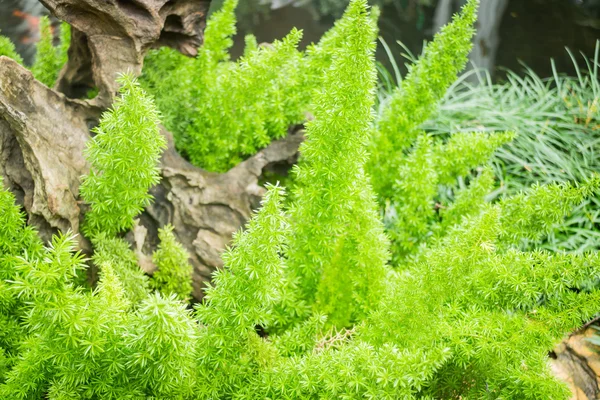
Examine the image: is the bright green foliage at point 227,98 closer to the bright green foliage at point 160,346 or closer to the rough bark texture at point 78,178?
the rough bark texture at point 78,178

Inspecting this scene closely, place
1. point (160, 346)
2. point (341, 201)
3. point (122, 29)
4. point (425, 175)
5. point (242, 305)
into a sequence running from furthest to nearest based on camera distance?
point (425, 175) < point (122, 29) < point (341, 201) < point (242, 305) < point (160, 346)

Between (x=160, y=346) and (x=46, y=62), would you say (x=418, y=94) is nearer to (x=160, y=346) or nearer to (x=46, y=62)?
(x=160, y=346)

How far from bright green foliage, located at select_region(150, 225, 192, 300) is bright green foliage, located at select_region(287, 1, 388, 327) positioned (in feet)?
1.45

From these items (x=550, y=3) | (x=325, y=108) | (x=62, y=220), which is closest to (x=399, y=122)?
(x=325, y=108)

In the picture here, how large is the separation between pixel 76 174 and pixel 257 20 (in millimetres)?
3010

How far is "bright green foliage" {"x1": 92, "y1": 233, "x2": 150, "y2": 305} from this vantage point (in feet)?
6.23

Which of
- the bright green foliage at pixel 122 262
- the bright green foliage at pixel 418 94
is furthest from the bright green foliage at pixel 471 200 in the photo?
the bright green foliage at pixel 122 262

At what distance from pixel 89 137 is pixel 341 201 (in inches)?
40.2

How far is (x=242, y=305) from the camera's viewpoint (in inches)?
58.0

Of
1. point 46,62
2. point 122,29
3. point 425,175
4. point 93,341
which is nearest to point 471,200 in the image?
point 425,175

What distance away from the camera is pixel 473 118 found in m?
3.78

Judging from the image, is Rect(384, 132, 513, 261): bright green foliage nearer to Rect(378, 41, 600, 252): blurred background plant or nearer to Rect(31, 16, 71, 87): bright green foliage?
Rect(378, 41, 600, 252): blurred background plant

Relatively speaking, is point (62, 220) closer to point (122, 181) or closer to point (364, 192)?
point (122, 181)

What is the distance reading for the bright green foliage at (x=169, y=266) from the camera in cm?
209
